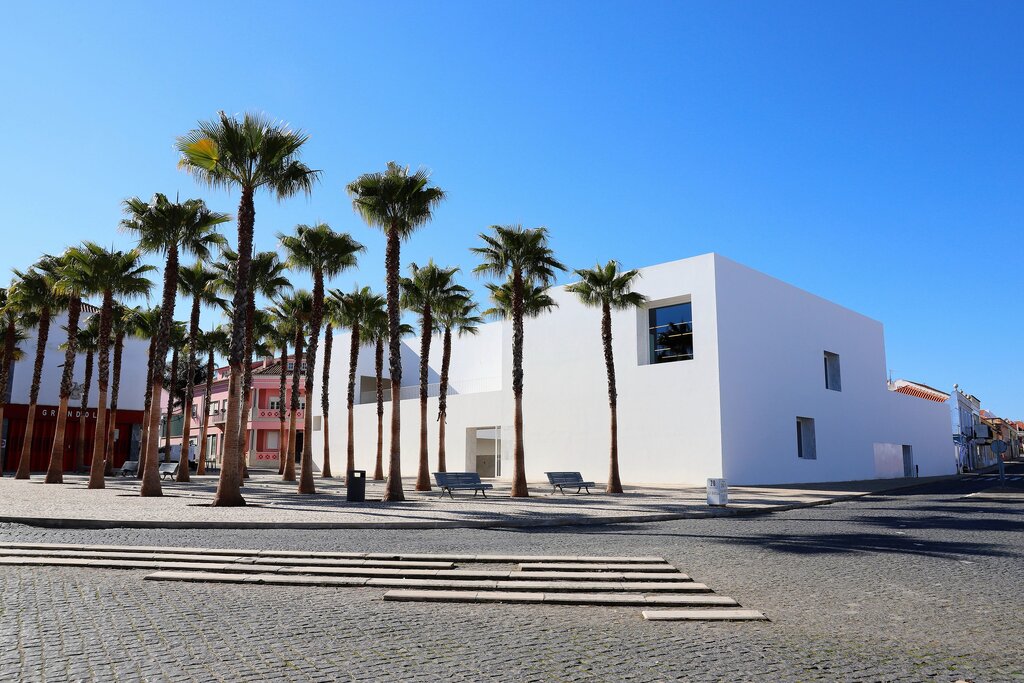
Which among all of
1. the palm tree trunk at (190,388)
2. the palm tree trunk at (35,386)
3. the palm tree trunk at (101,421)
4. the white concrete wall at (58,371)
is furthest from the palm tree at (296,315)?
the white concrete wall at (58,371)

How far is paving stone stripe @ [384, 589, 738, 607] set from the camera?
7762mm

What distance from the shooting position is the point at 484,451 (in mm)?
43000

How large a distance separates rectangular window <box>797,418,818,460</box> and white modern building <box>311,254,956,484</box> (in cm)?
7

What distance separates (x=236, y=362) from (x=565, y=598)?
588 inches

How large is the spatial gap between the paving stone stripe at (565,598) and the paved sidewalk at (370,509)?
720 centimetres

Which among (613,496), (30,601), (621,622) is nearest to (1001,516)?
(613,496)

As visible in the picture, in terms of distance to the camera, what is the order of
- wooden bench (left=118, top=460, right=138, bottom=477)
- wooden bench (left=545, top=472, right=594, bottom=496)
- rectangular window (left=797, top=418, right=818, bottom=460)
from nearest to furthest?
1. wooden bench (left=545, top=472, right=594, bottom=496)
2. rectangular window (left=797, top=418, right=818, bottom=460)
3. wooden bench (left=118, top=460, right=138, bottom=477)

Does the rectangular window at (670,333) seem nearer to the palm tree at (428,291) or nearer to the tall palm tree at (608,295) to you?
the tall palm tree at (608,295)

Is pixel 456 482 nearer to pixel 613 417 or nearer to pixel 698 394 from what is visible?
pixel 613 417

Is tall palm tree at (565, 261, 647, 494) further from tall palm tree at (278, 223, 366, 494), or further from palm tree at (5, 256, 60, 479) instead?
palm tree at (5, 256, 60, 479)

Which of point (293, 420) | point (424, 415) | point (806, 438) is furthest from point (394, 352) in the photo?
point (806, 438)

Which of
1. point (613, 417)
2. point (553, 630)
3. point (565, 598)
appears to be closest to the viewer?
point (553, 630)

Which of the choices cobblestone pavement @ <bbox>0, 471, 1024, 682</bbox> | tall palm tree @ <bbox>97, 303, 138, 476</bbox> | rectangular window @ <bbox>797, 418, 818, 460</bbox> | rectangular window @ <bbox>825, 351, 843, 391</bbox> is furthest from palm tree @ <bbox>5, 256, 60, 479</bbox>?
rectangular window @ <bbox>825, 351, 843, 391</bbox>

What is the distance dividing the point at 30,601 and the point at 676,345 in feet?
94.8
